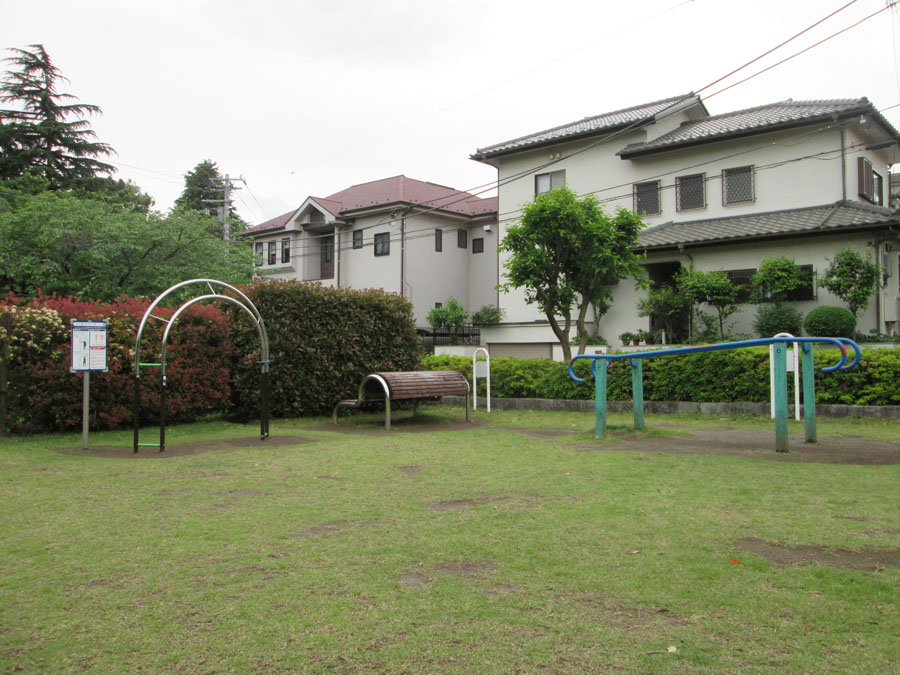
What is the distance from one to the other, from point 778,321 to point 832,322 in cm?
159

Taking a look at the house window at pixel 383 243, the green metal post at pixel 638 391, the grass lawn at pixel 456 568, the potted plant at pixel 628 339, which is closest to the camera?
the grass lawn at pixel 456 568

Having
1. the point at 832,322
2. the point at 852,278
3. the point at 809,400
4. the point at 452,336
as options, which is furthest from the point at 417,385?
the point at 452,336

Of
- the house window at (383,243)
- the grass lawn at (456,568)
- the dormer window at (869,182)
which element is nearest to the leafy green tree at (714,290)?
the dormer window at (869,182)

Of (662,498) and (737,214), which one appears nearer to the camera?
(662,498)

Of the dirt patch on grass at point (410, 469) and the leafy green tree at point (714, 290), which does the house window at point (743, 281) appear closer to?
the leafy green tree at point (714, 290)

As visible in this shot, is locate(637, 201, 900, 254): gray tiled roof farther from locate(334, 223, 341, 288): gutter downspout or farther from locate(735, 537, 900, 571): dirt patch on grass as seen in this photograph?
locate(334, 223, 341, 288): gutter downspout

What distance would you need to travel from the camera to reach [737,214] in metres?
23.8

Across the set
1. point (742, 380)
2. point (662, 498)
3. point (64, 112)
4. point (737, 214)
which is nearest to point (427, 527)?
point (662, 498)

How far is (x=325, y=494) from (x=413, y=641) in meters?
3.64

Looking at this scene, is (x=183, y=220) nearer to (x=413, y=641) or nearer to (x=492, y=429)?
(x=492, y=429)

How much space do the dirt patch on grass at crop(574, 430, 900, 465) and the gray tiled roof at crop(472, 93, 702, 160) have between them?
61.4ft

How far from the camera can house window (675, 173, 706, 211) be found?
80.7 ft

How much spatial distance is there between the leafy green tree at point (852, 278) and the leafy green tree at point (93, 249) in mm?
20430

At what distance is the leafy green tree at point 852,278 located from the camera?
18.6 m
